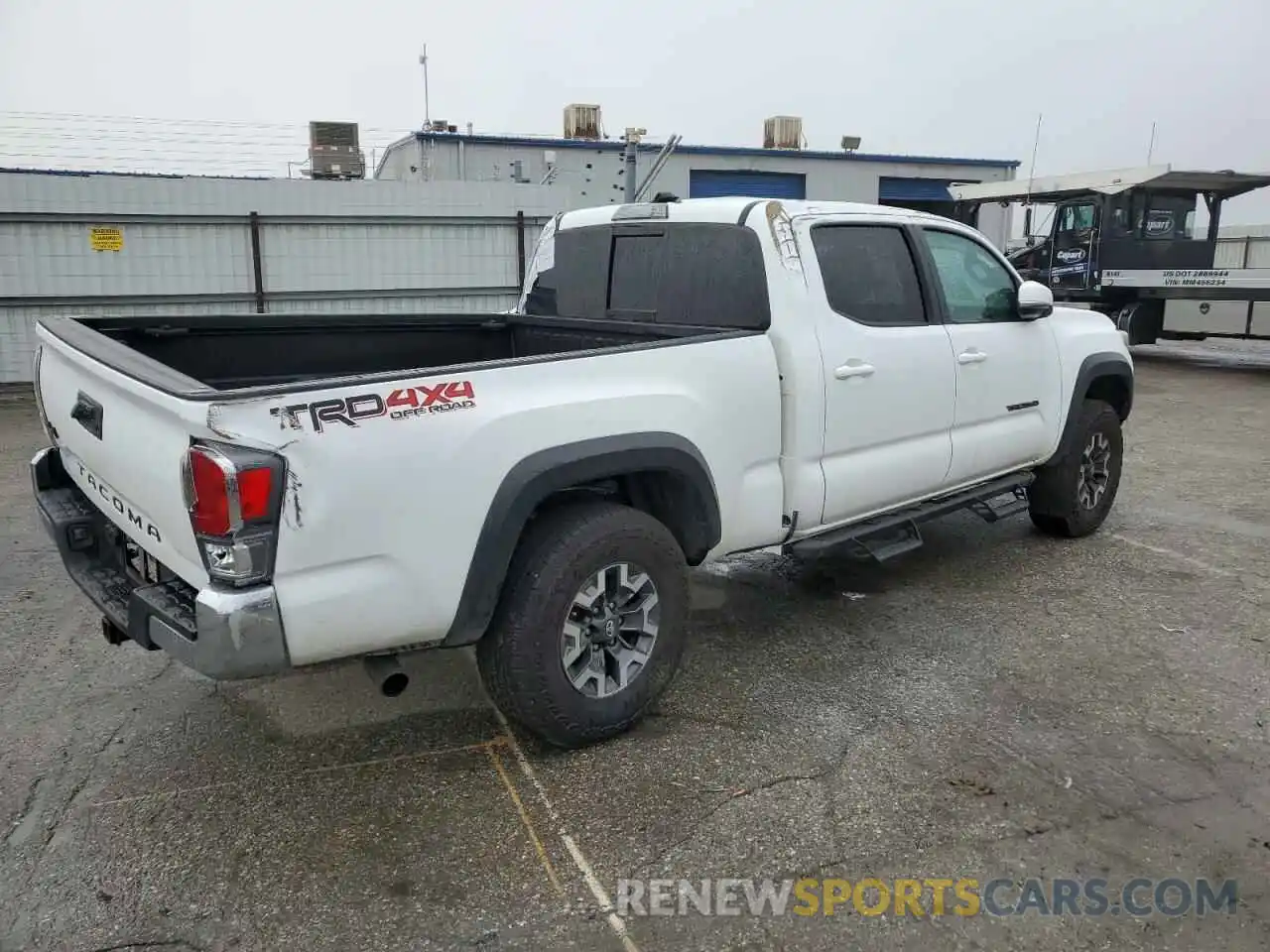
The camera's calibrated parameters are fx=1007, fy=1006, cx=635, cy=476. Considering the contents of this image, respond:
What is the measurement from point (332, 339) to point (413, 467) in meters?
2.23

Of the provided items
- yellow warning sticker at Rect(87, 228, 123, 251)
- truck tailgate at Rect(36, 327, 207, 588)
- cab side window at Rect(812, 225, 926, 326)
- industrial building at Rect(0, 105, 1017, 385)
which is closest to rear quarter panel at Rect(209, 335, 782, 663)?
truck tailgate at Rect(36, 327, 207, 588)

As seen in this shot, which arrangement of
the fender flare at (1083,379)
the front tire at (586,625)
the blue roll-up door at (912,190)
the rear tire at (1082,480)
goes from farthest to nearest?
the blue roll-up door at (912,190)
the rear tire at (1082,480)
the fender flare at (1083,379)
the front tire at (586,625)

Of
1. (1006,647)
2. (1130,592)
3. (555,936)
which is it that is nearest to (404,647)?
(555,936)

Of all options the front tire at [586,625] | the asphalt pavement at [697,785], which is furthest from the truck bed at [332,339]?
the asphalt pavement at [697,785]

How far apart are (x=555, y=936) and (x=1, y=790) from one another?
6.42ft

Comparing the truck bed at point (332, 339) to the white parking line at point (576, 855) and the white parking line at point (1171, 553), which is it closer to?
the white parking line at point (576, 855)

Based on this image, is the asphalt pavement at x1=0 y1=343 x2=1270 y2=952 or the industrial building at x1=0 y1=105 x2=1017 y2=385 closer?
the asphalt pavement at x1=0 y1=343 x2=1270 y2=952

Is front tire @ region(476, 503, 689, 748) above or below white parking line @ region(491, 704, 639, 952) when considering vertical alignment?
above

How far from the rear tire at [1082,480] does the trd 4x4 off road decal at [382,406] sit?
3975 mm

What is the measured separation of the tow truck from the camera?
49.0 feet

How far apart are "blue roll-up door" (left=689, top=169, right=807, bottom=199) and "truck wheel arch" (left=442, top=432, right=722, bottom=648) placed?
1996 cm

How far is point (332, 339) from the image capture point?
4820 millimetres

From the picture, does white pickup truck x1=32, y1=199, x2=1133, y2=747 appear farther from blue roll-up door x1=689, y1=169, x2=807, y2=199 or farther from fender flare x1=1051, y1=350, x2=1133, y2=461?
blue roll-up door x1=689, y1=169, x2=807, y2=199

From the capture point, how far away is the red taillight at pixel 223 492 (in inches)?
101
